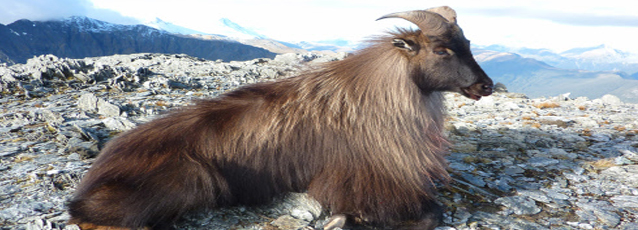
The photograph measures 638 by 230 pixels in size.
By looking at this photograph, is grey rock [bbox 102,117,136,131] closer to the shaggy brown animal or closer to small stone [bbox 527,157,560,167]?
the shaggy brown animal

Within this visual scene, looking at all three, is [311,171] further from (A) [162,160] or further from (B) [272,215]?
(A) [162,160]

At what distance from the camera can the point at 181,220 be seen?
403cm

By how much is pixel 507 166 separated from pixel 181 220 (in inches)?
197

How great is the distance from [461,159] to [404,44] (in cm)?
289

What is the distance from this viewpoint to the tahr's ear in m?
4.38

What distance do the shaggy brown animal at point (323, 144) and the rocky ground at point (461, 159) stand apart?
0.34m

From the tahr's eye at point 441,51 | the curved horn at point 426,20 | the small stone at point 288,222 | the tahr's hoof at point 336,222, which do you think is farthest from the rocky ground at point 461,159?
the tahr's eye at point 441,51

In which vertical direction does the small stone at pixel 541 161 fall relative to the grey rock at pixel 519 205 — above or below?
above

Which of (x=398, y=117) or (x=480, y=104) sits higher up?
(x=398, y=117)

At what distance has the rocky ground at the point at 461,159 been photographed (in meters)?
4.25

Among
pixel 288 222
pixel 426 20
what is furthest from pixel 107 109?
pixel 426 20

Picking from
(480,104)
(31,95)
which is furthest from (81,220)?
(480,104)

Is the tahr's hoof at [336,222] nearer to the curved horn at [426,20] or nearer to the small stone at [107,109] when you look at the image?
the curved horn at [426,20]

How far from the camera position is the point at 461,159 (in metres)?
6.38
